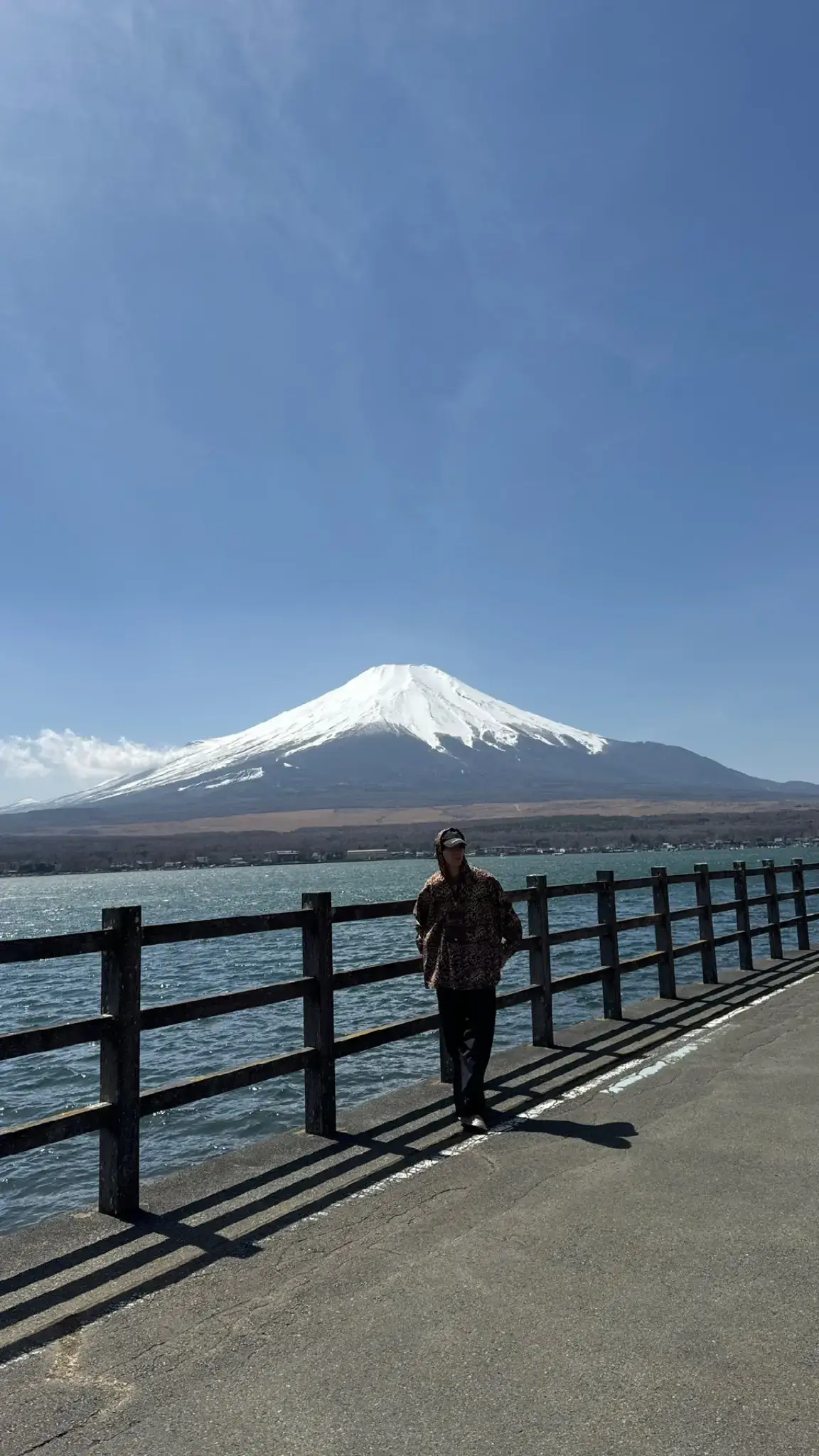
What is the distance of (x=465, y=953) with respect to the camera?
248 inches

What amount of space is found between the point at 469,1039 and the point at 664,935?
16.8 ft

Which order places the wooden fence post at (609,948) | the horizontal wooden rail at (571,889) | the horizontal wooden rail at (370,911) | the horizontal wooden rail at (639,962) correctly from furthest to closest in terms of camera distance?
the horizontal wooden rail at (639,962)
the wooden fence post at (609,948)
the horizontal wooden rail at (571,889)
the horizontal wooden rail at (370,911)

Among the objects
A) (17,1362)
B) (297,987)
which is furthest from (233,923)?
(17,1362)

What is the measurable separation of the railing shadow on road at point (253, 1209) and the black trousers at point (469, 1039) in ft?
0.74

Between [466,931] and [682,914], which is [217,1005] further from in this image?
[682,914]

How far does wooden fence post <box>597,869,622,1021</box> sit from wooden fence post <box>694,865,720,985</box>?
2239mm

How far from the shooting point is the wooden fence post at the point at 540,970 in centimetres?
826

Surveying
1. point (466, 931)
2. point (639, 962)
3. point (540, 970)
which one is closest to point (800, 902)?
point (639, 962)

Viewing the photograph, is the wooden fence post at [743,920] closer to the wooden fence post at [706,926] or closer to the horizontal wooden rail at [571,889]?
the wooden fence post at [706,926]

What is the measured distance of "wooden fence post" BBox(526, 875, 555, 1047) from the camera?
27.1ft

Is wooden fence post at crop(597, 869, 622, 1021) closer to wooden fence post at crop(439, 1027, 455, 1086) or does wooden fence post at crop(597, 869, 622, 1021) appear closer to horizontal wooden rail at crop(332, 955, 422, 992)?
wooden fence post at crop(439, 1027, 455, 1086)

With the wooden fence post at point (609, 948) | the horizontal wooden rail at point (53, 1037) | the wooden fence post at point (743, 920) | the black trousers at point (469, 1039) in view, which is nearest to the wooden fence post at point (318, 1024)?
the black trousers at point (469, 1039)

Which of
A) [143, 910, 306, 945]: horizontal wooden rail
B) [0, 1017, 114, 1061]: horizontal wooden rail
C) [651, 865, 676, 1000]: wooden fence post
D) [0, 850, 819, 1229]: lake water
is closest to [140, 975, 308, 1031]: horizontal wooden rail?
[0, 1017, 114, 1061]: horizontal wooden rail

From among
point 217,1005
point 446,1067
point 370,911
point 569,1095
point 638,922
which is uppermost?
point 370,911
